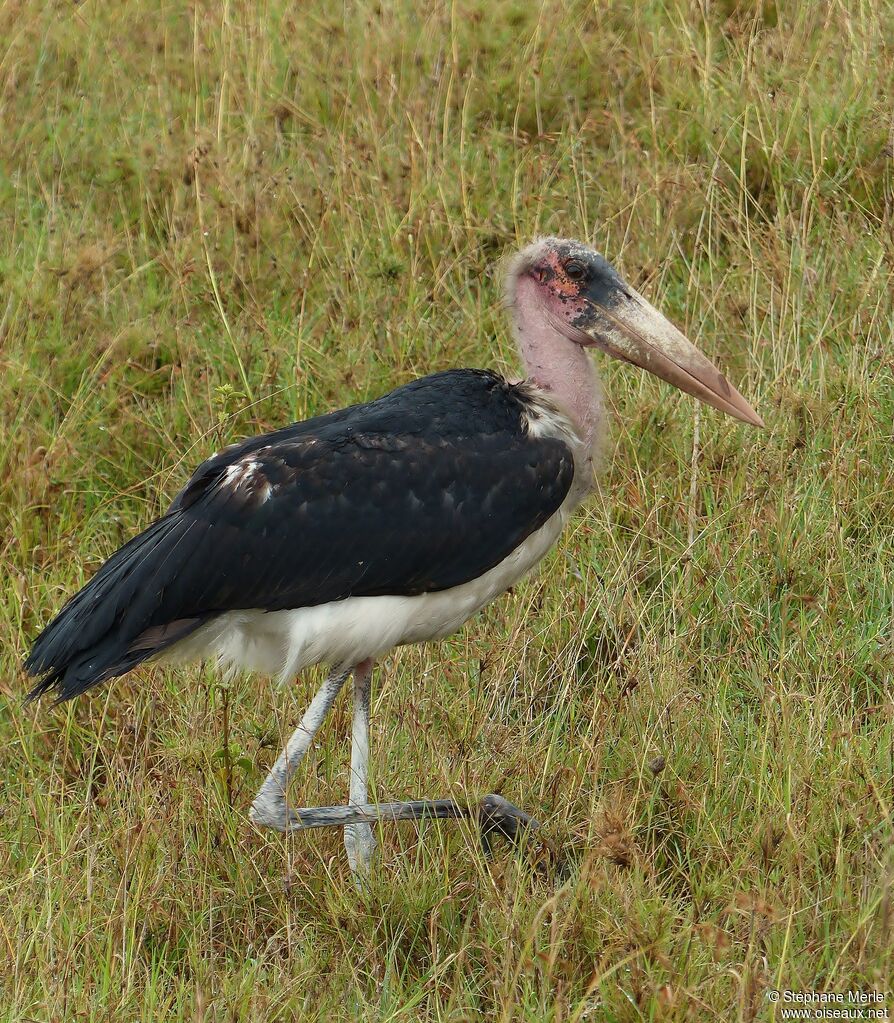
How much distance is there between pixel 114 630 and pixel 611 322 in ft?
5.10

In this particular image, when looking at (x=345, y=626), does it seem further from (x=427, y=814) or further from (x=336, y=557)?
(x=427, y=814)

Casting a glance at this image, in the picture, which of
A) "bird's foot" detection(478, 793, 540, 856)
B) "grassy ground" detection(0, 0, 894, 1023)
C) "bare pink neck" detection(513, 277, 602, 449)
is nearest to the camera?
"grassy ground" detection(0, 0, 894, 1023)

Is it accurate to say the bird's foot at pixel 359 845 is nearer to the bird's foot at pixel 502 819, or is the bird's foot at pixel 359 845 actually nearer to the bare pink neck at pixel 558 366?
the bird's foot at pixel 502 819

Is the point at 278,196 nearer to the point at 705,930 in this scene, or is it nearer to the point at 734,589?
the point at 734,589

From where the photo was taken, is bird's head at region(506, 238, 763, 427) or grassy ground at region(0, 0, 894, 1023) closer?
grassy ground at region(0, 0, 894, 1023)

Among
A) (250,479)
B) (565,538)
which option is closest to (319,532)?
(250,479)

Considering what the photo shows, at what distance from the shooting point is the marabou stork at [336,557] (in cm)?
386

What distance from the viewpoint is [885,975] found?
123 inches

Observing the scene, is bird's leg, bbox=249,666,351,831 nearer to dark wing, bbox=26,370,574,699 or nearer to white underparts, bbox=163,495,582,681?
white underparts, bbox=163,495,582,681

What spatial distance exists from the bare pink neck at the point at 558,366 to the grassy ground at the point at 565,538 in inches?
23.7

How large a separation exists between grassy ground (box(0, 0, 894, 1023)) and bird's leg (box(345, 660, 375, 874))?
0.08m

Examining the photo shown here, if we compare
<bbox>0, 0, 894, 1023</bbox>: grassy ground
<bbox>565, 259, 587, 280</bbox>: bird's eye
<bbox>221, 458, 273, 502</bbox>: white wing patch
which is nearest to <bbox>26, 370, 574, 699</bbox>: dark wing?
<bbox>221, 458, 273, 502</bbox>: white wing patch

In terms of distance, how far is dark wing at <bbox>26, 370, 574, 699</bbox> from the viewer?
3.85 metres

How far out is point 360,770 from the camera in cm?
400
